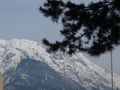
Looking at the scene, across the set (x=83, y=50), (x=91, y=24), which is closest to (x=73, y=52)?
(x=83, y=50)

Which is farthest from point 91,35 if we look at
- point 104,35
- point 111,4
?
point 111,4

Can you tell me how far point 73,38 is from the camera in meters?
24.3

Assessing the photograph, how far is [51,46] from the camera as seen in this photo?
2402 centimetres

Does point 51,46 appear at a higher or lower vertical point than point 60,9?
lower

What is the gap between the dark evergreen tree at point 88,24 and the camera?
22969mm

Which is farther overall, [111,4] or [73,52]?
[73,52]

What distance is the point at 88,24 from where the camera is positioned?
23250 mm

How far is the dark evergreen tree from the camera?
75.4 feet

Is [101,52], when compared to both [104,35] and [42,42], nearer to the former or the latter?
[104,35]

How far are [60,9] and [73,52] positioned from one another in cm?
258

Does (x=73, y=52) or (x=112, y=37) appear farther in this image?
(x=73, y=52)

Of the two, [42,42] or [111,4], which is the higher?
[111,4]

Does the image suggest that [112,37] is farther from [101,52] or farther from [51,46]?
[51,46]

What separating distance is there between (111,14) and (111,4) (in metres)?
0.56
